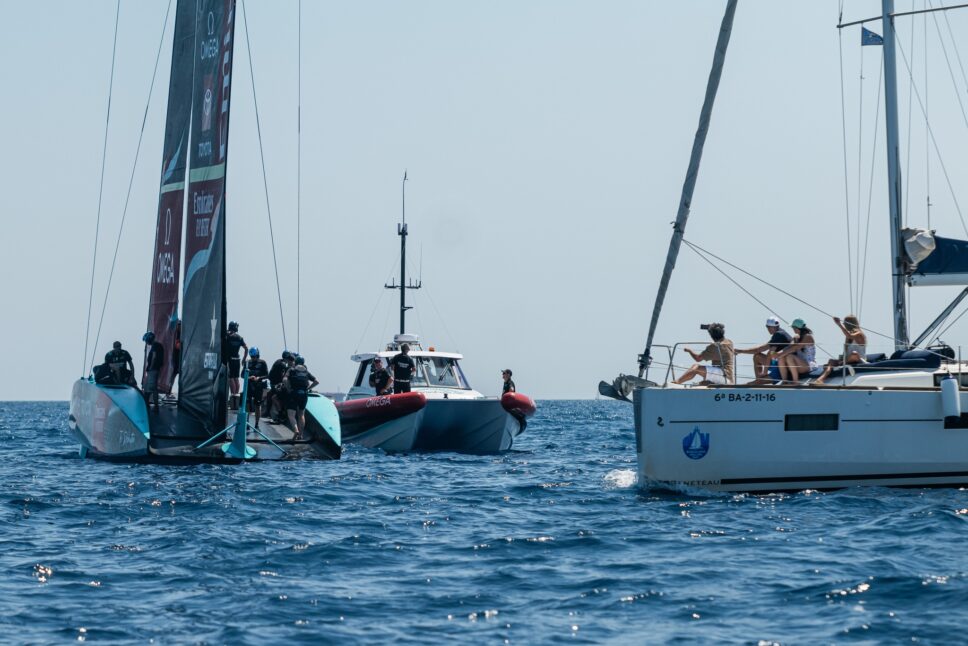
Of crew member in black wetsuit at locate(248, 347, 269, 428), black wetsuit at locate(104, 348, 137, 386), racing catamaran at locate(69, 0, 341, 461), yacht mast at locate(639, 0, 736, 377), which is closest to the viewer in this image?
yacht mast at locate(639, 0, 736, 377)

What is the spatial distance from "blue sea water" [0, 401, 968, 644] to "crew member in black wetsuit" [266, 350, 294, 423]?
5.63 metres

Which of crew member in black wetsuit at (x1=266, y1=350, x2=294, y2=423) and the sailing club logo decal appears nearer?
the sailing club logo decal

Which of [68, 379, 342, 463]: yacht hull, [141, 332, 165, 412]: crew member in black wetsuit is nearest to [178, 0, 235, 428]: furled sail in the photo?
[68, 379, 342, 463]: yacht hull

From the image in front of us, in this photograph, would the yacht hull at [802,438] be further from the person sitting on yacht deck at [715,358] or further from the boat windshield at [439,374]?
the boat windshield at [439,374]

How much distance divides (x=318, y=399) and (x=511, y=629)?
533 inches

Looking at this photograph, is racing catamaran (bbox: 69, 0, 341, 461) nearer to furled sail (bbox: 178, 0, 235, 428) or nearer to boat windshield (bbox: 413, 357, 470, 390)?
furled sail (bbox: 178, 0, 235, 428)

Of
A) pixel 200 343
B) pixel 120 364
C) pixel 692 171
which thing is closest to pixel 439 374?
pixel 120 364

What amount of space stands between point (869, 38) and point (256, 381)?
1117cm

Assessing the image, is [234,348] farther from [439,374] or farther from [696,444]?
[696,444]

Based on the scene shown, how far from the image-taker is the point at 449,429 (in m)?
23.7

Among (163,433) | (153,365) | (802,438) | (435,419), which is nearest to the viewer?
(802,438)

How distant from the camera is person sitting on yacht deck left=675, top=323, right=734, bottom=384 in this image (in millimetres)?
14047

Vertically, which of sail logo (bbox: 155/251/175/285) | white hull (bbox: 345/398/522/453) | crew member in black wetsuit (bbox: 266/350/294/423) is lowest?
white hull (bbox: 345/398/522/453)

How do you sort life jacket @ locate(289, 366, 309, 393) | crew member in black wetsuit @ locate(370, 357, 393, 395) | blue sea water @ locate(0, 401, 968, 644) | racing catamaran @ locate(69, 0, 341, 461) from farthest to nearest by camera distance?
crew member in black wetsuit @ locate(370, 357, 393, 395) → life jacket @ locate(289, 366, 309, 393) → racing catamaran @ locate(69, 0, 341, 461) → blue sea water @ locate(0, 401, 968, 644)
